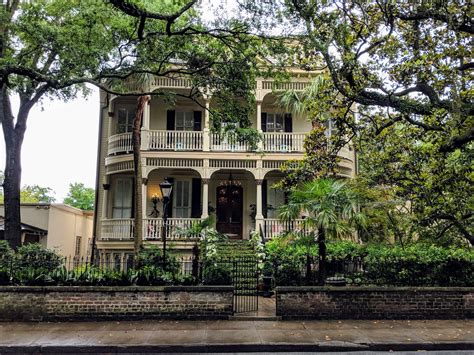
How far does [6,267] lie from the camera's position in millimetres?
Result: 10516

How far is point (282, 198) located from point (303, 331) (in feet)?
35.7

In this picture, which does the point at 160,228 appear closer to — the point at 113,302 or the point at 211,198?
the point at 211,198

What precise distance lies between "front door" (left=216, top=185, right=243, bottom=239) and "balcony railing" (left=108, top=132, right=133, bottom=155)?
453 centimetres

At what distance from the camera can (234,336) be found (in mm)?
8383

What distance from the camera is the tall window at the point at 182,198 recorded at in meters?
19.4

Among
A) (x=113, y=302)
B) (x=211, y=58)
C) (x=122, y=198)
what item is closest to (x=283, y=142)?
(x=211, y=58)

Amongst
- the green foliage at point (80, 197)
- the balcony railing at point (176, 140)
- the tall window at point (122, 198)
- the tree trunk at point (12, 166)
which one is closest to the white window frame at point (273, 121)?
the balcony railing at point (176, 140)

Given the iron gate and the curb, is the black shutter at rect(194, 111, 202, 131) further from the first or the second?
the curb

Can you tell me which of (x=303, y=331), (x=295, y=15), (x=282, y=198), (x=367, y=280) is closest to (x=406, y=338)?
(x=303, y=331)

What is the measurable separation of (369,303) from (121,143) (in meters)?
12.9

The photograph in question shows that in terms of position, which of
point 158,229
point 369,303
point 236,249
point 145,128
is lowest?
point 369,303

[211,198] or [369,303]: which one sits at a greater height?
[211,198]

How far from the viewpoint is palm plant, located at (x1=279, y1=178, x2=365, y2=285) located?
10.1 meters

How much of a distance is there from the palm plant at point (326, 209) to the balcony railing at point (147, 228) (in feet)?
24.6
